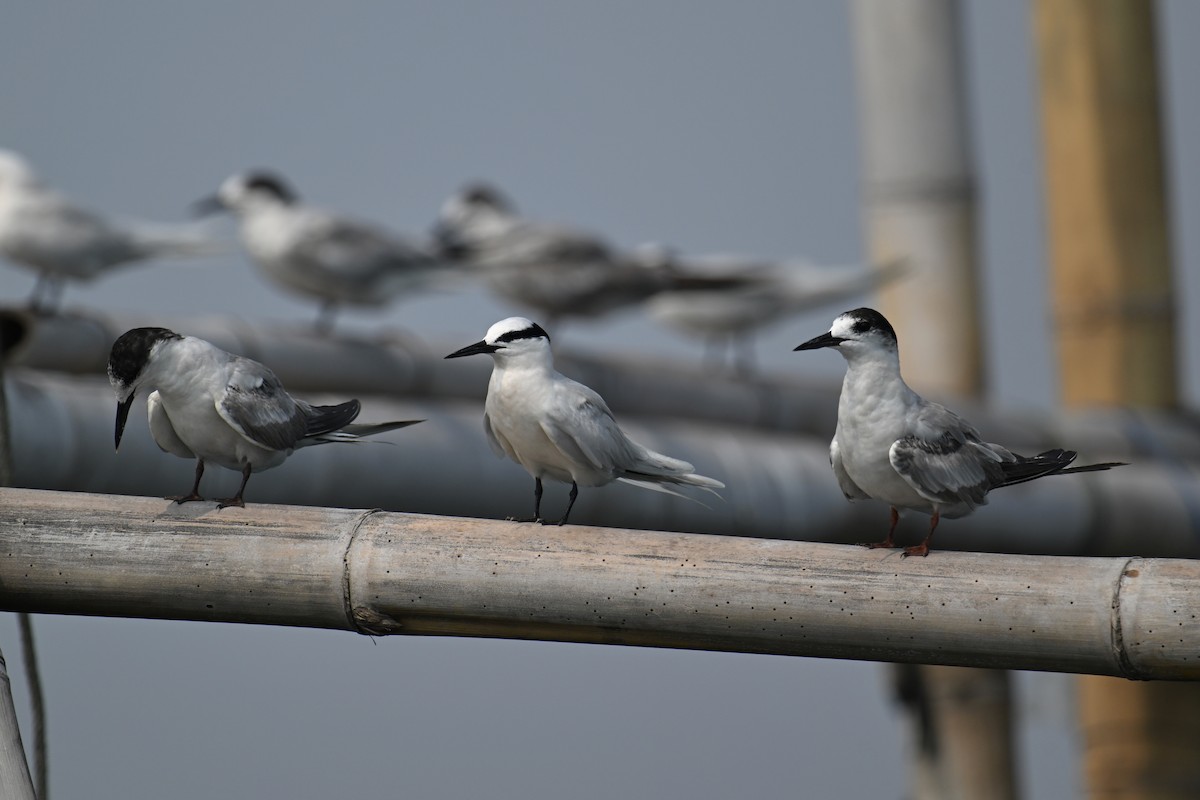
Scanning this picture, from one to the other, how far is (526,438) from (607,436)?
0.42 ft

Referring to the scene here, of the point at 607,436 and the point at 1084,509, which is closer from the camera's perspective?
the point at 607,436

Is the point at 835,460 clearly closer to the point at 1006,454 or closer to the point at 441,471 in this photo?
the point at 1006,454

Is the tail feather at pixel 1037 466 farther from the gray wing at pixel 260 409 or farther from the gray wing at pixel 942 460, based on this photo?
the gray wing at pixel 260 409

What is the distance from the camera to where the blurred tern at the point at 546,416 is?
2.60 m

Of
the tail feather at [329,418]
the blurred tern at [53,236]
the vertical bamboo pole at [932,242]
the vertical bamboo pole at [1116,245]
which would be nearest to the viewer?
the tail feather at [329,418]

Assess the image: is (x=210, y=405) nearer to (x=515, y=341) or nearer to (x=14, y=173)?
(x=515, y=341)

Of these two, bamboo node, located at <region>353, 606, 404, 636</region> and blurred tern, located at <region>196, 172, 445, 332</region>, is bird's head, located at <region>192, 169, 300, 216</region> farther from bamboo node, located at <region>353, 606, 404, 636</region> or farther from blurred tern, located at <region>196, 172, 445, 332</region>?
bamboo node, located at <region>353, 606, 404, 636</region>

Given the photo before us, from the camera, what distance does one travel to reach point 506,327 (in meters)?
2.63

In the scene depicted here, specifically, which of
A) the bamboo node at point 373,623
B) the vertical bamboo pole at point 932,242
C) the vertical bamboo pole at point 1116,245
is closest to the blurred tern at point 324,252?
the vertical bamboo pole at point 932,242

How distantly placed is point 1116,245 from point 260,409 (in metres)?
4.75

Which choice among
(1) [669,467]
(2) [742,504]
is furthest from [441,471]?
(1) [669,467]

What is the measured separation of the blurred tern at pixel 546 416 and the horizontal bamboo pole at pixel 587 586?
19cm

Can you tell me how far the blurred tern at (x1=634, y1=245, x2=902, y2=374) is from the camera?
682cm

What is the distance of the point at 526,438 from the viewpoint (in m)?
2.64
